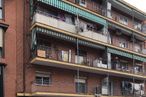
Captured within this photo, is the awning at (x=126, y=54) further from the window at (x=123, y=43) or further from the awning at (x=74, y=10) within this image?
the awning at (x=74, y=10)

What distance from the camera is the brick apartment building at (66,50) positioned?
91.2 feet

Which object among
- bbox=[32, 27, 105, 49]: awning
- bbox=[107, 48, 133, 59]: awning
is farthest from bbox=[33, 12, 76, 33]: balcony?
bbox=[107, 48, 133, 59]: awning

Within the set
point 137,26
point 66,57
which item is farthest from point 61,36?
point 137,26

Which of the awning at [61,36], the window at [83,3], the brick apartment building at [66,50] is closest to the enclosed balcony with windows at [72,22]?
the brick apartment building at [66,50]

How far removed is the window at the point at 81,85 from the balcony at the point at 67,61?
103cm

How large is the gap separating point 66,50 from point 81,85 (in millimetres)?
3678

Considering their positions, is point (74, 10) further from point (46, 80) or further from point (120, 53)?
point (120, 53)

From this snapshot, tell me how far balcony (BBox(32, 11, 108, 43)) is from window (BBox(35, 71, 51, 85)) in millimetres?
3874

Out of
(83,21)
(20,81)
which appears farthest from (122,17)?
(20,81)

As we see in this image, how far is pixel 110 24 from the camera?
125ft

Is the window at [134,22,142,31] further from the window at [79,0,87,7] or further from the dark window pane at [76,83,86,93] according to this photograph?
the dark window pane at [76,83,86,93]

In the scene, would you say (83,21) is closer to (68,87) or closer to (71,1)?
(71,1)

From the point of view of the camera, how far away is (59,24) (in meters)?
30.5

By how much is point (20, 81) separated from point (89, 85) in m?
8.66
